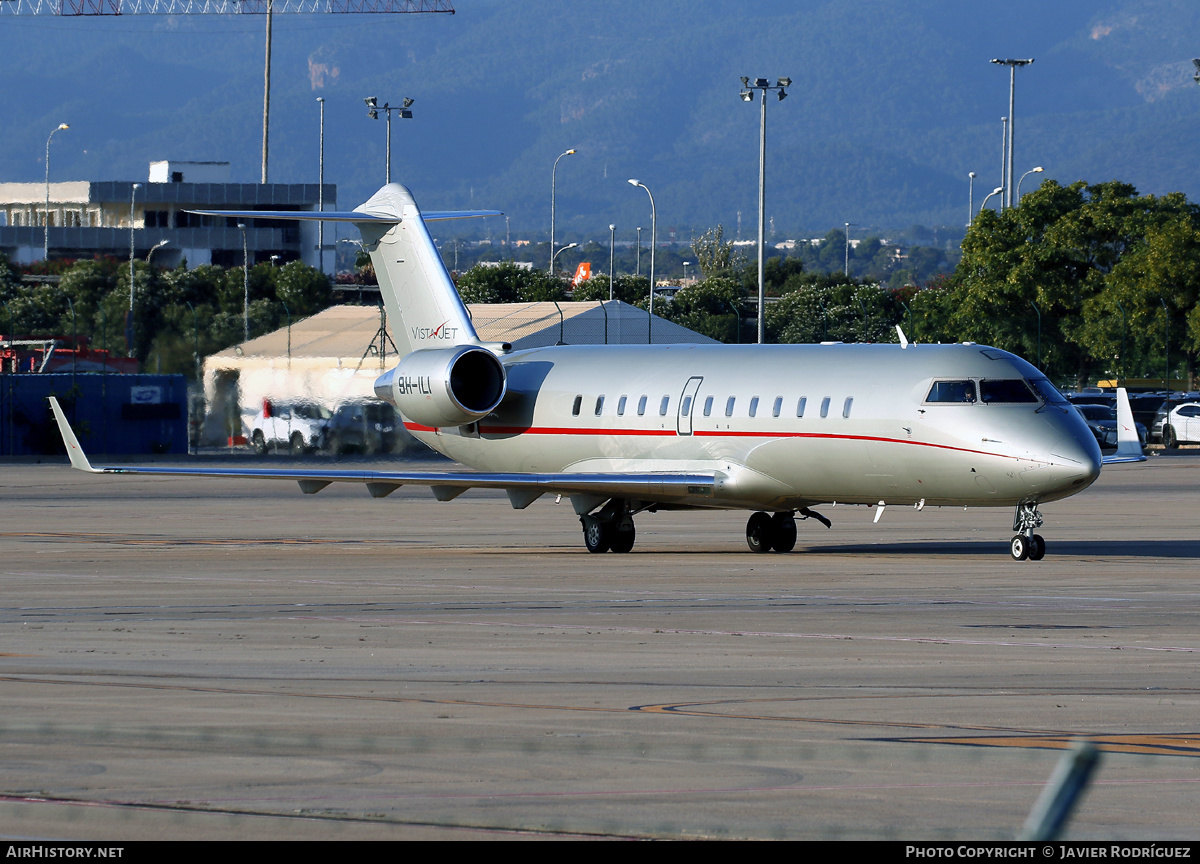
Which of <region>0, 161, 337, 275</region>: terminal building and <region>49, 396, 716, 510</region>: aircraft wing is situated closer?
<region>49, 396, 716, 510</region>: aircraft wing

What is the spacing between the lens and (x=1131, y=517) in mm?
34469

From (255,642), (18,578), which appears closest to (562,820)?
(255,642)

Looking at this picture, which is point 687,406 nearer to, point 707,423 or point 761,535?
point 707,423

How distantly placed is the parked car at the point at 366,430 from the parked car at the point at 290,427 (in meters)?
0.83

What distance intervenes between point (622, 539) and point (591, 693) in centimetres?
1383

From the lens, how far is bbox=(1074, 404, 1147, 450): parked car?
2163 inches

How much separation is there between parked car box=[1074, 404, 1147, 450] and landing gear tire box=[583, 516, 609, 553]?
105ft

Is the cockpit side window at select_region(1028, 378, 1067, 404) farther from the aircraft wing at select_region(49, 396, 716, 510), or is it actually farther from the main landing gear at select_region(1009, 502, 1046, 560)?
the aircraft wing at select_region(49, 396, 716, 510)

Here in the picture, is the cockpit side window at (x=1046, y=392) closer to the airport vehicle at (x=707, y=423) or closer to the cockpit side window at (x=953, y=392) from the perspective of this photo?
the airport vehicle at (x=707, y=423)

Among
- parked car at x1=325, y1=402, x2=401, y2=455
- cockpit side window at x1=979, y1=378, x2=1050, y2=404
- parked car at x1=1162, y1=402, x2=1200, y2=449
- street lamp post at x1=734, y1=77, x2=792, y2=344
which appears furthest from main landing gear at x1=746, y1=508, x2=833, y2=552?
parked car at x1=1162, y1=402, x2=1200, y2=449

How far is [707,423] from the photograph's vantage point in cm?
2522

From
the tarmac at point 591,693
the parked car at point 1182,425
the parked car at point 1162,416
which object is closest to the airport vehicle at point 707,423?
the tarmac at point 591,693

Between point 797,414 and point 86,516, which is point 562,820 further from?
point 86,516

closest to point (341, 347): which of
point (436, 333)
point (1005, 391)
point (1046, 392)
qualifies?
point (436, 333)
